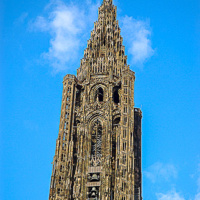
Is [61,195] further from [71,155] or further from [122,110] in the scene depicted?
[122,110]

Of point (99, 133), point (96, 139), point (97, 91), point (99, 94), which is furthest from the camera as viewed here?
point (99, 94)

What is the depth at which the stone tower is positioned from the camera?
5994 cm

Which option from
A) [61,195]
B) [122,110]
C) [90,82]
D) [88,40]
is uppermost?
[88,40]

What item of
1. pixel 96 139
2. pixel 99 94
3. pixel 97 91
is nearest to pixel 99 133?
pixel 96 139

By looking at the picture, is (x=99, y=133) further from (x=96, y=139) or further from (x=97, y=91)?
(x=97, y=91)

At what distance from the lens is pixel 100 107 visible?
215 ft

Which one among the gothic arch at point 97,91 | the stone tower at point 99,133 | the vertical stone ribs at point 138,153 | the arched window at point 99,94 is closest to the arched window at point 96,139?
the stone tower at point 99,133

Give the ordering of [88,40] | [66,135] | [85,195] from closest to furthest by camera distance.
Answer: [85,195] < [66,135] < [88,40]

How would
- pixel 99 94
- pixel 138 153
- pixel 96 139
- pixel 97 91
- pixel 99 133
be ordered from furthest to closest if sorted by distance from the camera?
pixel 99 94
pixel 97 91
pixel 138 153
pixel 99 133
pixel 96 139

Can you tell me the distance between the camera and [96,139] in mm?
63875

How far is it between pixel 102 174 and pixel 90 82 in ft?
41.4

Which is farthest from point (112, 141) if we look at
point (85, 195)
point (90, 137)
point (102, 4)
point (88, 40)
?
point (102, 4)

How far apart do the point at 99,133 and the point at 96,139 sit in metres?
1.03

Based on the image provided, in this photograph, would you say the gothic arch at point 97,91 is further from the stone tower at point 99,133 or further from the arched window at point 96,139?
the arched window at point 96,139
